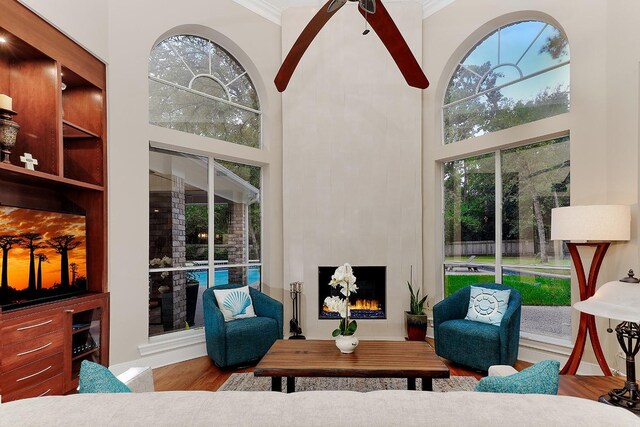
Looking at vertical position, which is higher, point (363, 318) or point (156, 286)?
point (156, 286)

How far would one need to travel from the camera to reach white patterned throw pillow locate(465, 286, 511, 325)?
357 centimetres

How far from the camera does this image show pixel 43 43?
109 inches

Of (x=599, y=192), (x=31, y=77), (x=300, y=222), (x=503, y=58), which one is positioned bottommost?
(x=300, y=222)

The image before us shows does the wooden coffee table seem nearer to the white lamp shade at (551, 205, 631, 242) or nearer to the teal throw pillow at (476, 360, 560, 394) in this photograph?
the teal throw pillow at (476, 360, 560, 394)

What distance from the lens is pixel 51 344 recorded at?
268 centimetres

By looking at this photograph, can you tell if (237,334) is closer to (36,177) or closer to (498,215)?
(36,177)

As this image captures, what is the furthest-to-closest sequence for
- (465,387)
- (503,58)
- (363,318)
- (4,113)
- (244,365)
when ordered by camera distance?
1. (363,318)
2. (503,58)
3. (244,365)
4. (465,387)
5. (4,113)

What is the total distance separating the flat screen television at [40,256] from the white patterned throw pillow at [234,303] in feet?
4.09

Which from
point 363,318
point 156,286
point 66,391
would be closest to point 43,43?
point 156,286

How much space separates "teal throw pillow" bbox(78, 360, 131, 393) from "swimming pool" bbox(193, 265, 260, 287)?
3063 mm

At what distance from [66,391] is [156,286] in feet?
4.21

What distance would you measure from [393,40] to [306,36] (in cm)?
64

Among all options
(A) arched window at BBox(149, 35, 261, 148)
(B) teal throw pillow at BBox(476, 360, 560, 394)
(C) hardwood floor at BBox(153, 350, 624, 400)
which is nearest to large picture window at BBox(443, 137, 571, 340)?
(C) hardwood floor at BBox(153, 350, 624, 400)

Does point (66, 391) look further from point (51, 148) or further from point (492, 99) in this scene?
point (492, 99)
